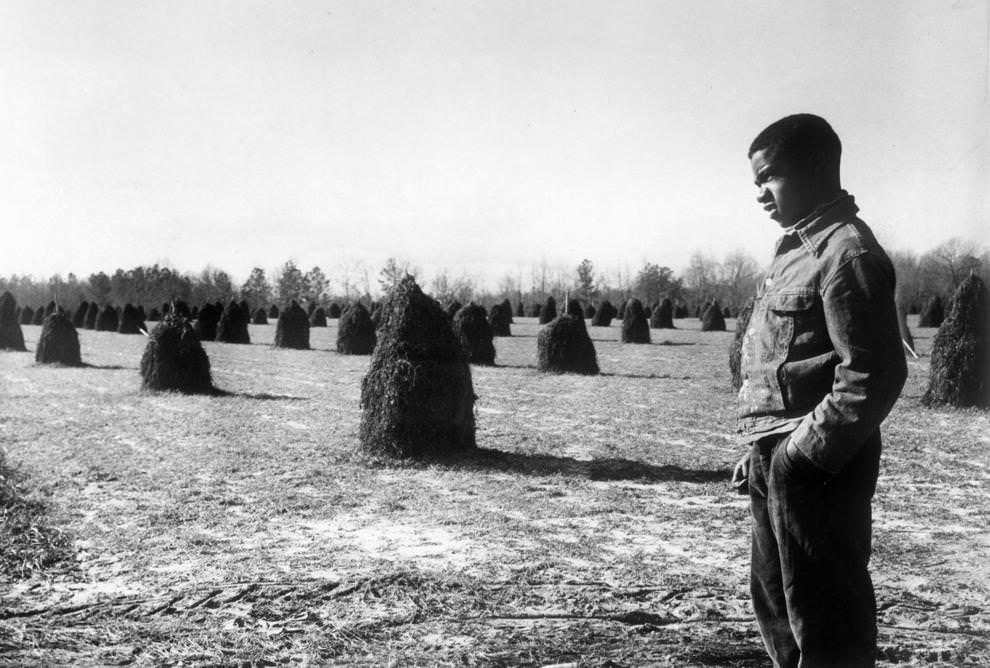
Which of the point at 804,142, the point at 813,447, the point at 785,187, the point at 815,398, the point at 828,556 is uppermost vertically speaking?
the point at 804,142

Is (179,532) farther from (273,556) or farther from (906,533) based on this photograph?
(906,533)

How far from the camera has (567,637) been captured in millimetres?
3818

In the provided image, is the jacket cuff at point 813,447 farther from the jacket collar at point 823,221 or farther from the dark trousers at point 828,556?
the jacket collar at point 823,221

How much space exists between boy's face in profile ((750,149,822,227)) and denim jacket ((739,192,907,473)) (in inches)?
2.2

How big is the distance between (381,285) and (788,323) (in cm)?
1130

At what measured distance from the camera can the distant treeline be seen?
20219 millimetres

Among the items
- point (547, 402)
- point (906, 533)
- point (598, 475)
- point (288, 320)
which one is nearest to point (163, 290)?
point (288, 320)

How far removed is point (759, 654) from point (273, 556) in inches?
121

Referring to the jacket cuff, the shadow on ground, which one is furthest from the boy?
the shadow on ground

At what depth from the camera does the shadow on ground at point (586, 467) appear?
7.78 metres

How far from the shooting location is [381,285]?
44.2 feet

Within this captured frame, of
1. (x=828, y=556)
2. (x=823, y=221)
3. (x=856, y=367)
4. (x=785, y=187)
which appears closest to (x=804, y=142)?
(x=785, y=187)

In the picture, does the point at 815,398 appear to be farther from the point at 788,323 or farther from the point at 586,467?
the point at 586,467

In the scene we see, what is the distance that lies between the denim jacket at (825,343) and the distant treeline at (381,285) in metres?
6.48
